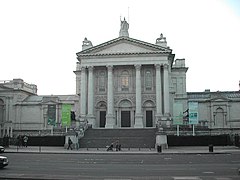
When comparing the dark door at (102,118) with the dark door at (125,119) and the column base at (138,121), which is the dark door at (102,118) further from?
the column base at (138,121)

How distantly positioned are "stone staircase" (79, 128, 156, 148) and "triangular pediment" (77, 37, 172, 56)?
1827cm

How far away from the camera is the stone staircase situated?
2072 inches

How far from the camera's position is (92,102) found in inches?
2849

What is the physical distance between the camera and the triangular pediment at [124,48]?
7100 cm

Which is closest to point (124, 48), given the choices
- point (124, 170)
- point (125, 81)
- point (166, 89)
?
point (125, 81)

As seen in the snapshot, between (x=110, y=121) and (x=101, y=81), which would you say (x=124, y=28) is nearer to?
(x=101, y=81)

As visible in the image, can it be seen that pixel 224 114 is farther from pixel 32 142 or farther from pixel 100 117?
pixel 32 142

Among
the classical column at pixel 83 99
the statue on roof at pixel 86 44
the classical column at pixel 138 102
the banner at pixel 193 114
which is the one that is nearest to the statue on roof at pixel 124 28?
the statue on roof at pixel 86 44

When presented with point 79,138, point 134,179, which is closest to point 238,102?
point 79,138

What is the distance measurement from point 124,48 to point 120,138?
923 inches

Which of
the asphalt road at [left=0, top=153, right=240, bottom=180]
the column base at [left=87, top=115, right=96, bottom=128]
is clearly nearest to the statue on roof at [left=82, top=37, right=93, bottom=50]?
the column base at [left=87, top=115, right=96, bottom=128]

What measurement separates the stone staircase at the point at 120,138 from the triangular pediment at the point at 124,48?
18274mm

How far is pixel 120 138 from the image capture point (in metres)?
55.8

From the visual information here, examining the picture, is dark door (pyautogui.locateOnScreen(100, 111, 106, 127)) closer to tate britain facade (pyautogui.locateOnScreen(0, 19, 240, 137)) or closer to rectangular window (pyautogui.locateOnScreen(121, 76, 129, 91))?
tate britain facade (pyautogui.locateOnScreen(0, 19, 240, 137))
